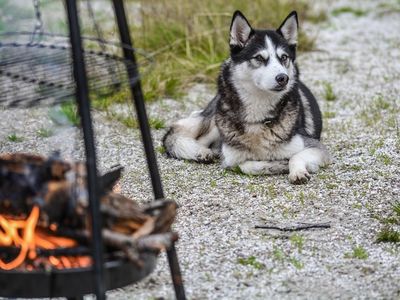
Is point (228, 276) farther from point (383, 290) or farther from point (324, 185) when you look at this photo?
point (324, 185)

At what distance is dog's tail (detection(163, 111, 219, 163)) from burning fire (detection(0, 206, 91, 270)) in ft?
9.33

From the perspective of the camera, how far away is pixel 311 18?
10.4m

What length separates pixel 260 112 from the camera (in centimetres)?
545

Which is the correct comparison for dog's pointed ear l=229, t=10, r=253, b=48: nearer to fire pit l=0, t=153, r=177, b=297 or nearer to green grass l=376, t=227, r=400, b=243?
green grass l=376, t=227, r=400, b=243

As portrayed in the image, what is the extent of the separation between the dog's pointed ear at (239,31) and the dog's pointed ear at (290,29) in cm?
22

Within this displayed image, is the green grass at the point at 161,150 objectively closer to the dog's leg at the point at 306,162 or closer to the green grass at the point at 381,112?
the dog's leg at the point at 306,162

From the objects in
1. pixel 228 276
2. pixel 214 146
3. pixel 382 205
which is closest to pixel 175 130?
pixel 214 146

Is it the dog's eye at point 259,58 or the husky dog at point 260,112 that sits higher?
the dog's eye at point 259,58

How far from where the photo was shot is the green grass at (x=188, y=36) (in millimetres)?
7371

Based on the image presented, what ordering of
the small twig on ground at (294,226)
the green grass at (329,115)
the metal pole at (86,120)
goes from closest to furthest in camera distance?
the metal pole at (86,120) → the small twig on ground at (294,226) → the green grass at (329,115)

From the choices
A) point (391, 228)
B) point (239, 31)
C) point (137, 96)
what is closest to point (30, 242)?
point (137, 96)

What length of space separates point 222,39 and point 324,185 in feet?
11.3

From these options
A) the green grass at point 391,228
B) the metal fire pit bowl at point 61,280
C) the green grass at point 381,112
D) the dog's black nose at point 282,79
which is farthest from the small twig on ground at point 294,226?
the green grass at point 381,112

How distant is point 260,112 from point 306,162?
54 centimetres
